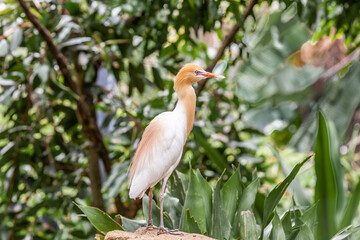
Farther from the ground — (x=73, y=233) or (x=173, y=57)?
(x=173, y=57)

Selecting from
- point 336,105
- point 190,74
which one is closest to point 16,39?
point 190,74

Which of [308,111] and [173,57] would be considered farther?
[308,111]

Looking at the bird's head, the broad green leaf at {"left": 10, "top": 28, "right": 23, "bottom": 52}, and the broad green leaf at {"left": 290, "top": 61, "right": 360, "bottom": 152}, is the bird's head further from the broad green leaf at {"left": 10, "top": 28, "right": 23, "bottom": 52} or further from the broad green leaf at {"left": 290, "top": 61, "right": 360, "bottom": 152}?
the broad green leaf at {"left": 290, "top": 61, "right": 360, "bottom": 152}

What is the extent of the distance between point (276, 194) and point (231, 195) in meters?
0.12

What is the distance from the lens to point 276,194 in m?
1.15

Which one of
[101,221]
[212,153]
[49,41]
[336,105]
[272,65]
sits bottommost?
[336,105]

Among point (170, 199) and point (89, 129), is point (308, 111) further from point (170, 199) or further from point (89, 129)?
point (170, 199)

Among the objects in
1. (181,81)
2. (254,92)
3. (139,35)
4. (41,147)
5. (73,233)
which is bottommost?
(254,92)

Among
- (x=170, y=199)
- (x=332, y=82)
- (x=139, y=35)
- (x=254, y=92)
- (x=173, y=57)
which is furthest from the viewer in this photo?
(x=332, y=82)

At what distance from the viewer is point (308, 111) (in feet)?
17.1

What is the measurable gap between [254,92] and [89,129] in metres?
3.23

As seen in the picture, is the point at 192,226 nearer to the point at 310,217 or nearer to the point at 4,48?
the point at 310,217

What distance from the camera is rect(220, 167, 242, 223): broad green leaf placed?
1220 millimetres

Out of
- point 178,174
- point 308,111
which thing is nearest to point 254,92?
point 308,111
